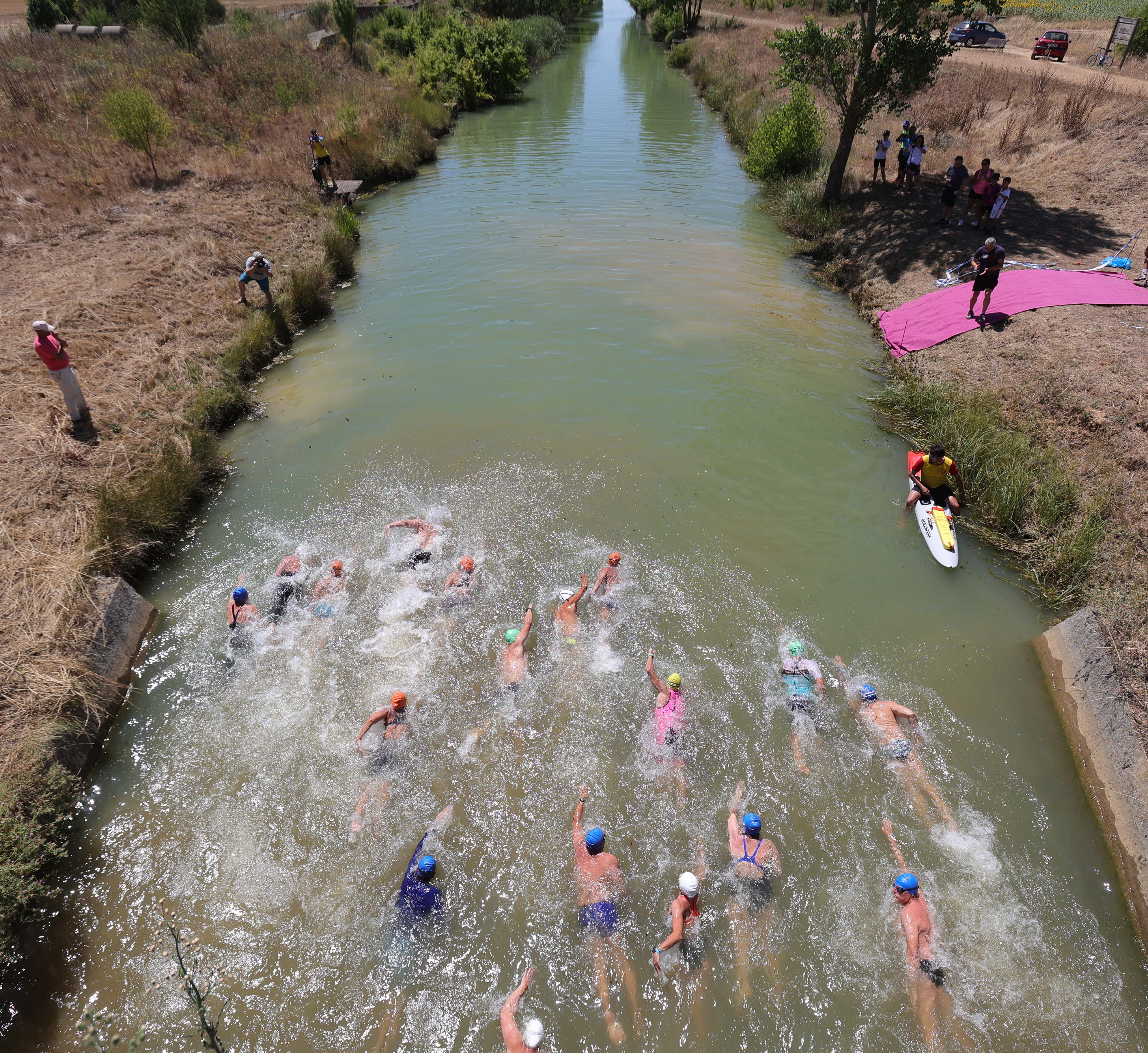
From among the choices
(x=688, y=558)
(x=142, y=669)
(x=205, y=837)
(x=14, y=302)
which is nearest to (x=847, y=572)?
(x=688, y=558)

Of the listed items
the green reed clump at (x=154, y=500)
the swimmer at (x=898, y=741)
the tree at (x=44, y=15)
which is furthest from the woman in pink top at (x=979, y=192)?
the tree at (x=44, y=15)

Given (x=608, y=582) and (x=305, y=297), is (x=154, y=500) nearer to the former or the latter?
(x=608, y=582)

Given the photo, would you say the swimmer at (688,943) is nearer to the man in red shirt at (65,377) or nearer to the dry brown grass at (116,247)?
the dry brown grass at (116,247)

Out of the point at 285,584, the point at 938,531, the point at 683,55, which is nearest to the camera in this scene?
the point at 285,584

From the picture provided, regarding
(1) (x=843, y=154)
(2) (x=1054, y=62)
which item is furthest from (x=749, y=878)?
(2) (x=1054, y=62)

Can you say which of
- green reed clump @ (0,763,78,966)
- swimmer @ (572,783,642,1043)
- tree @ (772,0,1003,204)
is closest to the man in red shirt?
green reed clump @ (0,763,78,966)

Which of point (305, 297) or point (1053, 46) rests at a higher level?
point (1053, 46)

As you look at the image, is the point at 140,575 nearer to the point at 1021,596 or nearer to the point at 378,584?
the point at 378,584
